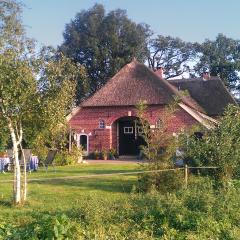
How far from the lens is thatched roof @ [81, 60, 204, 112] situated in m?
36.4

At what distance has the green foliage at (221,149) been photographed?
14.1m

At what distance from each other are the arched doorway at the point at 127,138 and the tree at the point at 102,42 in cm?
1422

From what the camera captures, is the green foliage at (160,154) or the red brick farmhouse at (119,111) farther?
the red brick farmhouse at (119,111)

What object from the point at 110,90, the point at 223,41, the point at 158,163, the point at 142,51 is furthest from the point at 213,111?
the point at 158,163

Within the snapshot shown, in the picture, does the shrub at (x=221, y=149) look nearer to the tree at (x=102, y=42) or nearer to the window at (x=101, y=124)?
the window at (x=101, y=124)

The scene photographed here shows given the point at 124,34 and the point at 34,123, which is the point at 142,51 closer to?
Result: the point at 124,34

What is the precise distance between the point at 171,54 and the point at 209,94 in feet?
67.6

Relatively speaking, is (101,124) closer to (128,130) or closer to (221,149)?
(128,130)

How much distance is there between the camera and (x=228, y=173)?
46.1 feet

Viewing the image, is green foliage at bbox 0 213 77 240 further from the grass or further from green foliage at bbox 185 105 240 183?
green foliage at bbox 185 105 240 183

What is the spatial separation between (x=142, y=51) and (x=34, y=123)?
4433 cm

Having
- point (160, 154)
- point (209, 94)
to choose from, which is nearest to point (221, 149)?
point (160, 154)

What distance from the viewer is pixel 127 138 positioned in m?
38.3

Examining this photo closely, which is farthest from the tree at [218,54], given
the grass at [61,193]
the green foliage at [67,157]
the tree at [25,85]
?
the tree at [25,85]
